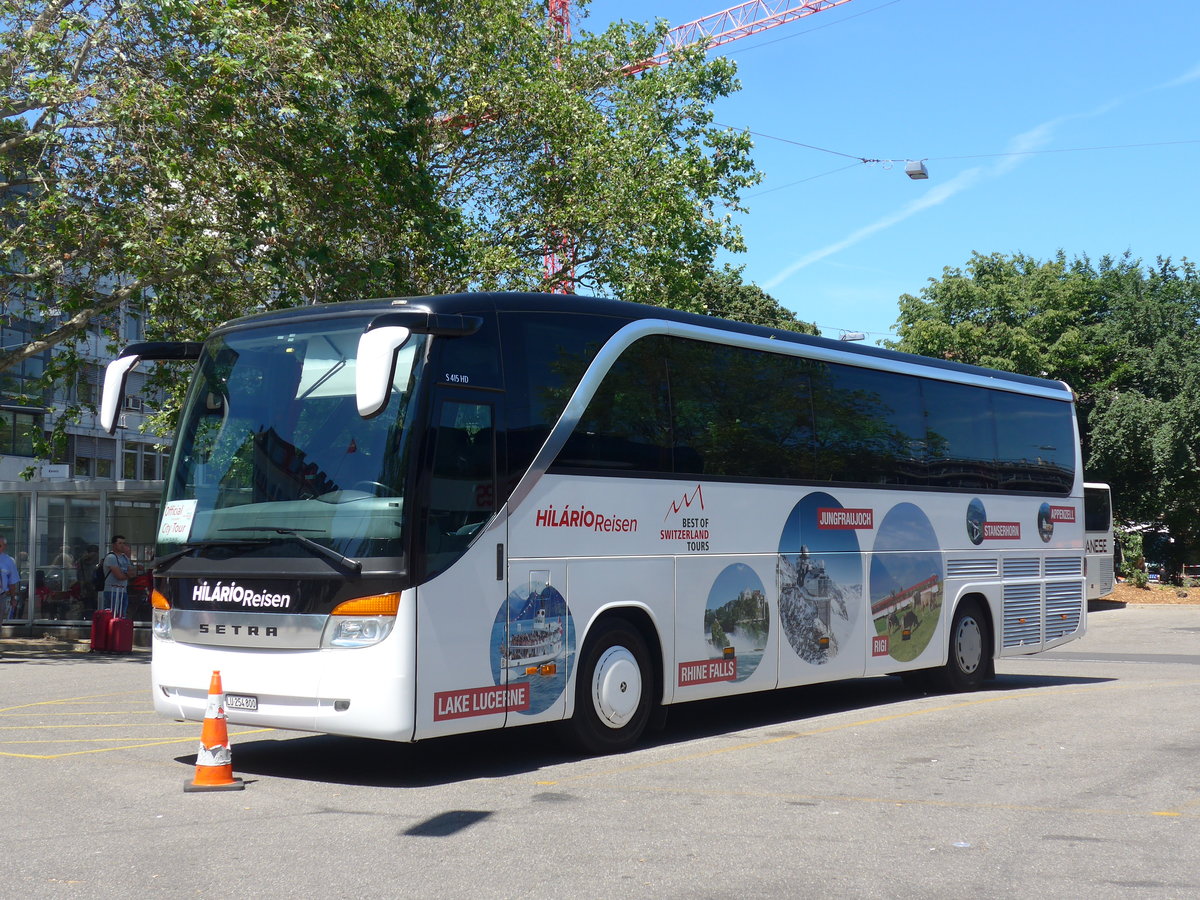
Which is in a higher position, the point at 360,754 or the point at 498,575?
the point at 498,575

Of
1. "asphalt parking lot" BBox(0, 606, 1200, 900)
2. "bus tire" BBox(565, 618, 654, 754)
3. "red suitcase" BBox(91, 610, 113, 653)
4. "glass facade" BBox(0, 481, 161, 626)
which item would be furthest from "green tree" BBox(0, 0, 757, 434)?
"bus tire" BBox(565, 618, 654, 754)

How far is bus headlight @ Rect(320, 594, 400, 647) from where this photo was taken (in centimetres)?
851

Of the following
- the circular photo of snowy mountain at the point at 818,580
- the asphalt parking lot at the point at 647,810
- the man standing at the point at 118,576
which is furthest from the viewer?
the man standing at the point at 118,576

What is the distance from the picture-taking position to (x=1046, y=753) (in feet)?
33.0

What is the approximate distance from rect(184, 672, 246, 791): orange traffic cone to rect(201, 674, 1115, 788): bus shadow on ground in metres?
0.61

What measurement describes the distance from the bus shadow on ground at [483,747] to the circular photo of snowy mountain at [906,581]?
2.46ft

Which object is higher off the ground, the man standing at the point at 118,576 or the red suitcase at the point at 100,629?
the man standing at the point at 118,576

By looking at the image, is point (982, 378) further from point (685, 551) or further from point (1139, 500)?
point (1139, 500)

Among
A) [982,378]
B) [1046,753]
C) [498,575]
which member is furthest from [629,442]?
[982,378]

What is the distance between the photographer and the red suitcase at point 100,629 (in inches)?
871

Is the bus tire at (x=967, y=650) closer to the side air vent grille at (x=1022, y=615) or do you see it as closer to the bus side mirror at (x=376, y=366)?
the side air vent grille at (x=1022, y=615)

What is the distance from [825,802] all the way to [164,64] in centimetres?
1672

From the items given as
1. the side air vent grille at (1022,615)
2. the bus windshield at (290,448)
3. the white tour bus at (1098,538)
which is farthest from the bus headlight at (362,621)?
the white tour bus at (1098,538)

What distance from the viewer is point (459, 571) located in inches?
351
